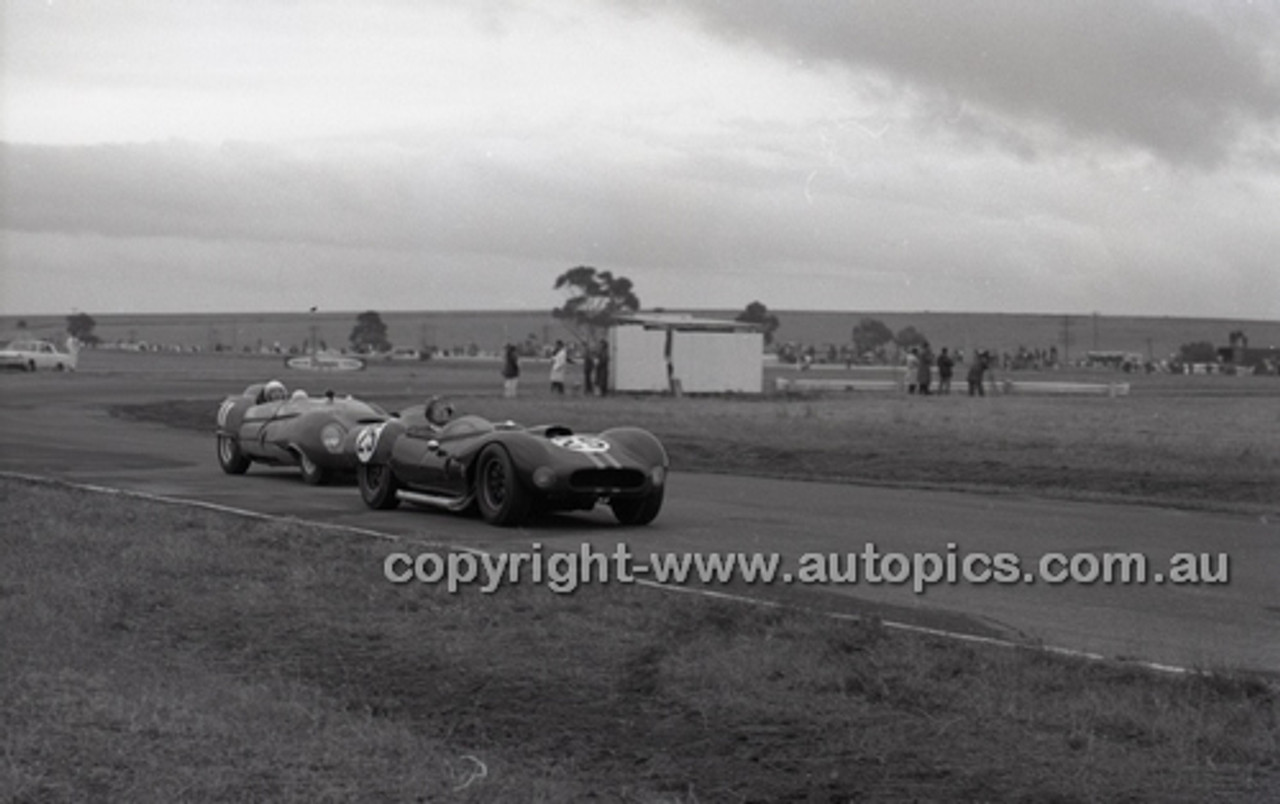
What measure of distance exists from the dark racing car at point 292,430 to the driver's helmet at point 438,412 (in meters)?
2.30

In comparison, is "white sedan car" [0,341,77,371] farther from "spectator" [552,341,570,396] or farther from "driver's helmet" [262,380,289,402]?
"driver's helmet" [262,380,289,402]

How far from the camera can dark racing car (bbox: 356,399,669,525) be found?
13.1 metres

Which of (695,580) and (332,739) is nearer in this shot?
(332,739)

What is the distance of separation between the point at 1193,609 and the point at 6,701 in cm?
655

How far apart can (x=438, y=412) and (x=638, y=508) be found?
2.27 meters

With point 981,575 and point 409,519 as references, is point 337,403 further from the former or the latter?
point 981,575

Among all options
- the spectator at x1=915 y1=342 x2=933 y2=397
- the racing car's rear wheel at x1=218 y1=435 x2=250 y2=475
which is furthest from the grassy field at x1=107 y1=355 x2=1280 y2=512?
the racing car's rear wheel at x1=218 y1=435 x2=250 y2=475

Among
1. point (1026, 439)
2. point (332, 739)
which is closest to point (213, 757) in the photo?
point (332, 739)

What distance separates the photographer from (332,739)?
6.21 meters

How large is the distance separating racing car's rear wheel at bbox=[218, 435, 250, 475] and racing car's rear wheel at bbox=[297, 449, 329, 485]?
58.9 inches

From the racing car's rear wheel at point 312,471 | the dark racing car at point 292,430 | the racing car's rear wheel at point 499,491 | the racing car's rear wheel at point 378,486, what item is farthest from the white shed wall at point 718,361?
the racing car's rear wheel at point 499,491

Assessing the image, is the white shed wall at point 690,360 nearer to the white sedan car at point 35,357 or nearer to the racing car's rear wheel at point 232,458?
the racing car's rear wheel at point 232,458

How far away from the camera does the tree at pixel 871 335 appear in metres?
141

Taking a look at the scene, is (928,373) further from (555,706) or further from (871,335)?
(871,335)
